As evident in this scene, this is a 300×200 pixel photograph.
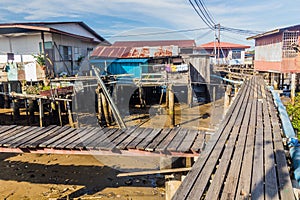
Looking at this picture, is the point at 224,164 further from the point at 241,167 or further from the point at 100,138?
the point at 100,138

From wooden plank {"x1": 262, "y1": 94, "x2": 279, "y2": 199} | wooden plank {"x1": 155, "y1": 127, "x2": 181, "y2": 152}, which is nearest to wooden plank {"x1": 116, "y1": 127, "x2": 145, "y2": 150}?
wooden plank {"x1": 155, "y1": 127, "x2": 181, "y2": 152}

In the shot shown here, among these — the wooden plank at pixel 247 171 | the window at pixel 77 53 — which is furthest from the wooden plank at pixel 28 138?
the window at pixel 77 53

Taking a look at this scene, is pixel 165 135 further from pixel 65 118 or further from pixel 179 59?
pixel 179 59

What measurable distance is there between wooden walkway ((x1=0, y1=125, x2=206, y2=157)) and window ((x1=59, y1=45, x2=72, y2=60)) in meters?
10.3

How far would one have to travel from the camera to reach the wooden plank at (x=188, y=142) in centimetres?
547

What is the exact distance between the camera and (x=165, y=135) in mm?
6547

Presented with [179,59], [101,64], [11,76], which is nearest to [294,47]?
[179,59]

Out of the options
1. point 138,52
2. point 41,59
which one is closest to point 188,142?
point 41,59

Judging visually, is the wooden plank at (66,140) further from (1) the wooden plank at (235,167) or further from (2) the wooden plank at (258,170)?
(2) the wooden plank at (258,170)

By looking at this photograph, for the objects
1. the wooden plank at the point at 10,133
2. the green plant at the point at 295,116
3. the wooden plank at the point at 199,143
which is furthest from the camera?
the green plant at the point at 295,116

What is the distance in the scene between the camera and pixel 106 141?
6.25m

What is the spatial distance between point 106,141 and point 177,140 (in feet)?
5.61

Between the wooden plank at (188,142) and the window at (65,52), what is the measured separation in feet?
42.0

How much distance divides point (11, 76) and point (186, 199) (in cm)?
1502
